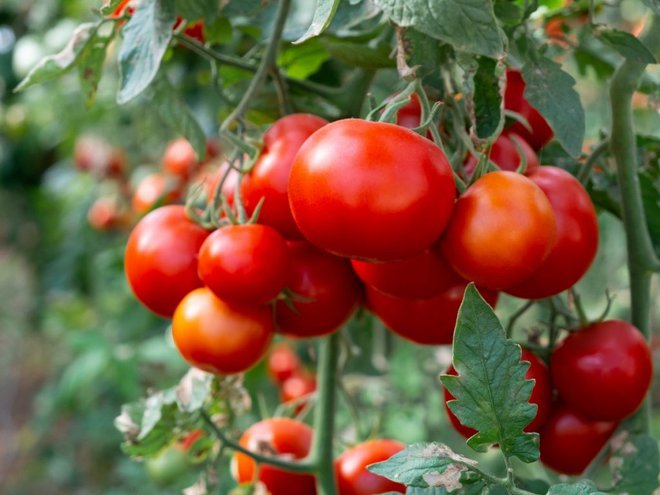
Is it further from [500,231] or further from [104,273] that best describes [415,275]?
[104,273]

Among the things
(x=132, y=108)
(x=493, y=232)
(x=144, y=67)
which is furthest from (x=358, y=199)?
(x=132, y=108)

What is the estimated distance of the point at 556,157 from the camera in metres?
0.88

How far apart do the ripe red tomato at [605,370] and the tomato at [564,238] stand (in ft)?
0.37

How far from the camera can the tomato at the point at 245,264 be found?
2.24 feet

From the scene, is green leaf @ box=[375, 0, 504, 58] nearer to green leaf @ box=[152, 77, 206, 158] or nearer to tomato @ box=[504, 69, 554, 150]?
tomato @ box=[504, 69, 554, 150]

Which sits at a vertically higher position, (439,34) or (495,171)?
(439,34)

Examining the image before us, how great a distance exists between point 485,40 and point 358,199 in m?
0.14

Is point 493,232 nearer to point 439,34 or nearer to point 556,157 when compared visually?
point 439,34

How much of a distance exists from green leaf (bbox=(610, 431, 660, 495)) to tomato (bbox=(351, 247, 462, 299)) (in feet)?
0.80

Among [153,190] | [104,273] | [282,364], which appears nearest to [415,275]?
[282,364]

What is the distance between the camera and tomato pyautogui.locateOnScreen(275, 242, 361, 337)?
751 millimetres

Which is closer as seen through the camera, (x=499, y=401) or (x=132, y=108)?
(x=499, y=401)

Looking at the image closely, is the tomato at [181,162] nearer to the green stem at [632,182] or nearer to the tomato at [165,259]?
the tomato at [165,259]

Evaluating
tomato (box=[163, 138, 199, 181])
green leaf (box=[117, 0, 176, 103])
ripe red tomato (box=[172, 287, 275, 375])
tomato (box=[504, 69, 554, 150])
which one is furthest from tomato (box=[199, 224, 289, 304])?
tomato (box=[163, 138, 199, 181])
